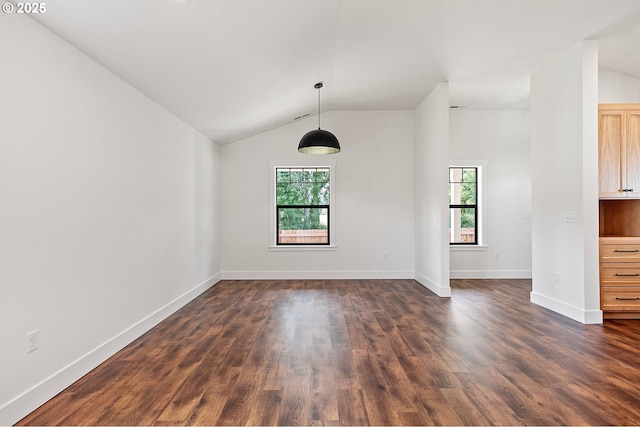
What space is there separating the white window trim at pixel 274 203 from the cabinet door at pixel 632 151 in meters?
4.27

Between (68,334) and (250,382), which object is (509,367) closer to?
(250,382)

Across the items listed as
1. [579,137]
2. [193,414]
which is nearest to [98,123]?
[193,414]

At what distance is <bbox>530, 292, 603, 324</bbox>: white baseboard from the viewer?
3.95 meters

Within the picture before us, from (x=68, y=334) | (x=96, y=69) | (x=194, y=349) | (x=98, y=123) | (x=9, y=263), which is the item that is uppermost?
(x=96, y=69)

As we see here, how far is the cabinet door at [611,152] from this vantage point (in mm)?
4160

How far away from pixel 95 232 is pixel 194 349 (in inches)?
51.8

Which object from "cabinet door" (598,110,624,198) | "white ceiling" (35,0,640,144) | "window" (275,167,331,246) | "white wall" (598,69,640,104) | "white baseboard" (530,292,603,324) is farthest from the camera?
"window" (275,167,331,246)

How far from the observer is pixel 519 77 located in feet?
17.1

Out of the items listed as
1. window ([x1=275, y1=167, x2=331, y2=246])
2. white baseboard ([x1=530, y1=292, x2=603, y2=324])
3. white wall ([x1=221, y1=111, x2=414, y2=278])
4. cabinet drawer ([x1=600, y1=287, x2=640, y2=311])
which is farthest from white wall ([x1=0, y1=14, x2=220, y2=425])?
cabinet drawer ([x1=600, y1=287, x2=640, y2=311])

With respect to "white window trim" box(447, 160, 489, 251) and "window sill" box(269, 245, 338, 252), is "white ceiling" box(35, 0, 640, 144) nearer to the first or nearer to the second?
"white window trim" box(447, 160, 489, 251)

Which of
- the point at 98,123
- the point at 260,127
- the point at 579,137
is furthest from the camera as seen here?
the point at 260,127

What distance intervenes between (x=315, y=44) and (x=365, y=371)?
3.28 meters

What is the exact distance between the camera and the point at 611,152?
13.7 feet

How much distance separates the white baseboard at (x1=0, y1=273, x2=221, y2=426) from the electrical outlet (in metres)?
0.24
